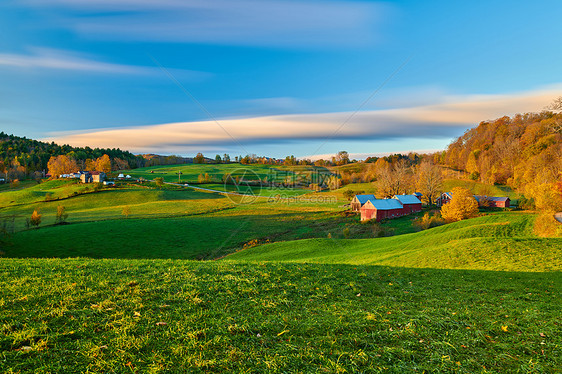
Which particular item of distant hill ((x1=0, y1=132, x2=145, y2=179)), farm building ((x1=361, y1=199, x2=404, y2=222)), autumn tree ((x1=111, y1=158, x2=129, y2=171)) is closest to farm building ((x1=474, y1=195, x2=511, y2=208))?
farm building ((x1=361, y1=199, x2=404, y2=222))

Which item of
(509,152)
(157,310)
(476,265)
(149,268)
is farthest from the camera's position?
(509,152)

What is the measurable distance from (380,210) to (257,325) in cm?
5964

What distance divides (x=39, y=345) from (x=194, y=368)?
2.99 metres

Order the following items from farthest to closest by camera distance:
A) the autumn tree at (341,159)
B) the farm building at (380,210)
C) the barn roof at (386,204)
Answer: the autumn tree at (341,159) < the barn roof at (386,204) < the farm building at (380,210)

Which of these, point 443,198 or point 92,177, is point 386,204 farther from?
point 92,177

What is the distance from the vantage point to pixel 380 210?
61344mm

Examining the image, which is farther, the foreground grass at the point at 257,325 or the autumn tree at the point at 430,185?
the autumn tree at the point at 430,185

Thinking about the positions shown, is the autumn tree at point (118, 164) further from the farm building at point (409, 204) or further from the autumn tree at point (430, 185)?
the autumn tree at point (430, 185)

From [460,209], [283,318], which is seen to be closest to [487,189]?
[460,209]

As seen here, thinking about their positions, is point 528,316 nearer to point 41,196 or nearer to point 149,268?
point 149,268

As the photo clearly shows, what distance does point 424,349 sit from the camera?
18.2 feet

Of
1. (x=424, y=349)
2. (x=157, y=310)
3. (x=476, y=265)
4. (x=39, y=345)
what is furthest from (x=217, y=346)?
(x=476, y=265)

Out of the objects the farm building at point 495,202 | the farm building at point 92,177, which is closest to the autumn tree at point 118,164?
the farm building at point 92,177

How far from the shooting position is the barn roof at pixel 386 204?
61.9 metres
